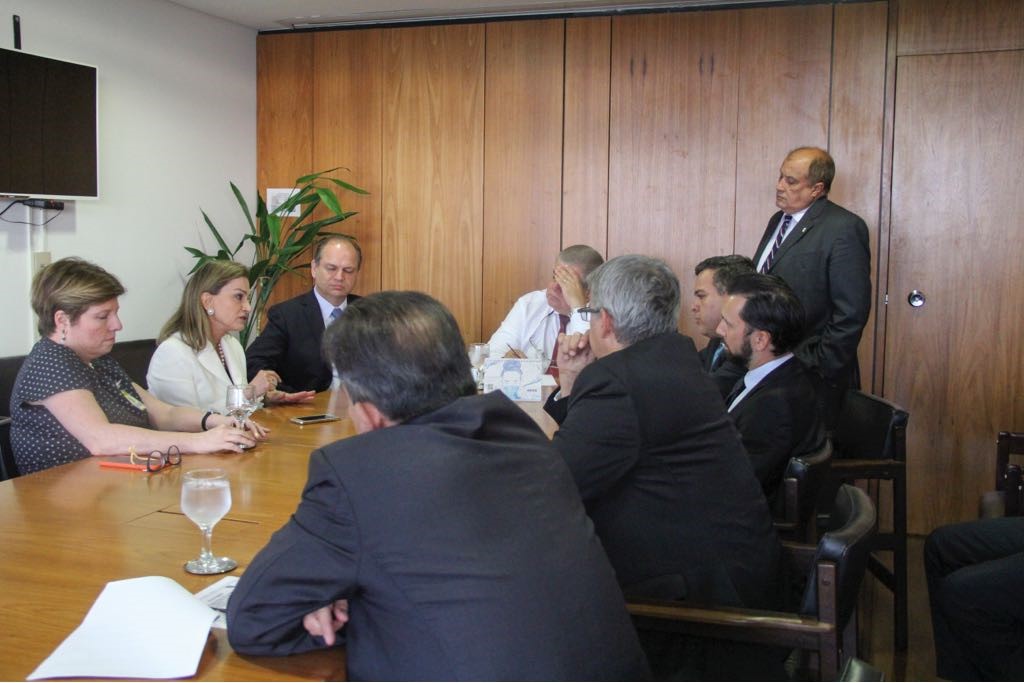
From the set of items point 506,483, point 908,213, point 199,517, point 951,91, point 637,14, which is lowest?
point 199,517

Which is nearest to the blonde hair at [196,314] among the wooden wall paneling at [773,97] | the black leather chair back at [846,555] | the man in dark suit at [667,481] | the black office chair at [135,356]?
the black office chair at [135,356]

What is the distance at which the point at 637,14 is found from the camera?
494 cm

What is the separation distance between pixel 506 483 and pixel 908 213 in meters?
3.94

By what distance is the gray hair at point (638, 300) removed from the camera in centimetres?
222

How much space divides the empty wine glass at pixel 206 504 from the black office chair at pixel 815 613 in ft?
2.62

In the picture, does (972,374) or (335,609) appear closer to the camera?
(335,609)

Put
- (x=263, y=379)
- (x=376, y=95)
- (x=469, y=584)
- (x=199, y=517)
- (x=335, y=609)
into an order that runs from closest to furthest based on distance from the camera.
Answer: (x=469, y=584)
(x=335, y=609)
(x=199, y=517)
(x=263, y=379)
(x=376, y=95)

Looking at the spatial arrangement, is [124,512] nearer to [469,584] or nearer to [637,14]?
[469,584]

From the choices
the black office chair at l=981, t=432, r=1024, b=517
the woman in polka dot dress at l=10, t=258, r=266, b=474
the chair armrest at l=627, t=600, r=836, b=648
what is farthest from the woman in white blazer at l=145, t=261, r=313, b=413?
the black office chair at l=981, t=432, r=1024, b=517

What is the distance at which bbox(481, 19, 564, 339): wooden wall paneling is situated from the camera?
16.9 ft

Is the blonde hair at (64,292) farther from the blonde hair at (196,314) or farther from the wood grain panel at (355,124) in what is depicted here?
the wood grain panel at (355,124)

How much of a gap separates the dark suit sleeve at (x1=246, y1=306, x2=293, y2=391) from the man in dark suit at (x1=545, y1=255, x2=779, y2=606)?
2.52 metres

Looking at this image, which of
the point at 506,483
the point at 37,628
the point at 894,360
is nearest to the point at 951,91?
the point at 894,360

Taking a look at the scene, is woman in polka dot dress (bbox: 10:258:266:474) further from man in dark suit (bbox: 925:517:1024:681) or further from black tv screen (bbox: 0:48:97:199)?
man in dark suit (bbox: 925:517:1024:681)
